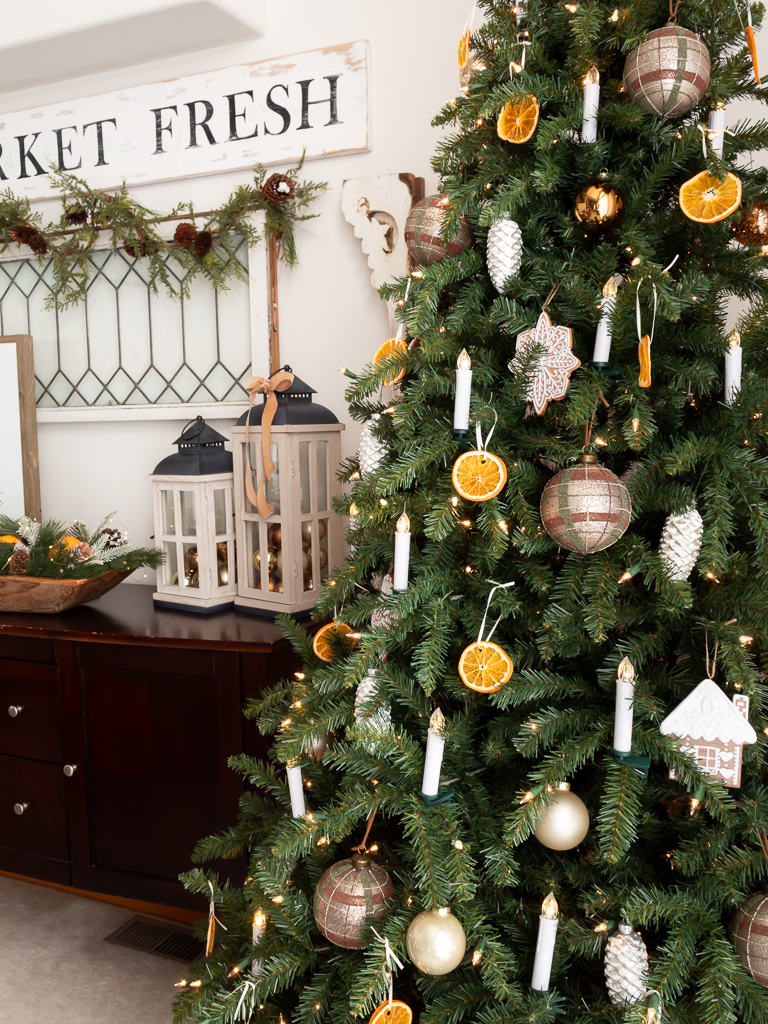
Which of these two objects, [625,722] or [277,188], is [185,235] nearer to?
[277,188]

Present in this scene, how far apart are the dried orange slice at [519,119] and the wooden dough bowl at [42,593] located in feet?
4.26

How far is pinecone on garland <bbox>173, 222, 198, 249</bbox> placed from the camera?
197 centimetres

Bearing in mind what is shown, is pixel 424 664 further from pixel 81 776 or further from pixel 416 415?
pixel 81 776

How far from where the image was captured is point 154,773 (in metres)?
1.68

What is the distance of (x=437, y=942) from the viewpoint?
3.09 ft

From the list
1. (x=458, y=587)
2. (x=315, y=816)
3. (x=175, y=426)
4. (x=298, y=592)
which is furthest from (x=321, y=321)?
(x=315, y=816)

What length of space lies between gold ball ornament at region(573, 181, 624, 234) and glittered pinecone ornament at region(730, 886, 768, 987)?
847 millimetres

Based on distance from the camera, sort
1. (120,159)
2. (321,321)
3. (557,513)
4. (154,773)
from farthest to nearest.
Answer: (120,159) → (321,321) → (154,773) → (557,513)

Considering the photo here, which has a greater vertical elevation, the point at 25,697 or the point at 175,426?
the point at 175,426

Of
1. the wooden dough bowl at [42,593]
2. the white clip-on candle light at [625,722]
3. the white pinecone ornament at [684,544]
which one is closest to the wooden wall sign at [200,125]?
the wooden dough bowl at [42,593]

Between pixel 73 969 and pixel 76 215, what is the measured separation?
1823 millimetres

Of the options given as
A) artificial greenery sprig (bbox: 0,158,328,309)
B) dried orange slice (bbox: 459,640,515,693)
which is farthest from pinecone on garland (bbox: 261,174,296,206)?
dried orange slice (bbox: 459,640,515,693)

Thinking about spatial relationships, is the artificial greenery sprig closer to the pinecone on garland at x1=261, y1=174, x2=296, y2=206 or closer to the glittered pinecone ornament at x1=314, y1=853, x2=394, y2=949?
the pinecone on garland at x1=261, y1=174, x2=296, y2=206

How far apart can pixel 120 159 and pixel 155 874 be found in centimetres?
178
